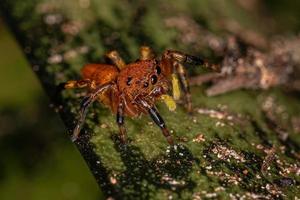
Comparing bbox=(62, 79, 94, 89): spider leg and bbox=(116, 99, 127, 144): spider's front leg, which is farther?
bbox=(62, 79, 94, 89): spider leg

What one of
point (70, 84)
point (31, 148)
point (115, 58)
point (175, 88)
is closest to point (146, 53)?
point (115, 58)

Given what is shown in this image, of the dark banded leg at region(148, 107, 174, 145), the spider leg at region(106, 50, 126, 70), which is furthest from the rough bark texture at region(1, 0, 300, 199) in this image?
the spider leg at region(106, 50, 126, 70)

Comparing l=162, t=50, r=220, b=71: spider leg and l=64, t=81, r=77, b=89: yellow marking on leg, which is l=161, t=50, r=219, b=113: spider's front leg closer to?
l=162, t=50, r=220, b=71: spider leg

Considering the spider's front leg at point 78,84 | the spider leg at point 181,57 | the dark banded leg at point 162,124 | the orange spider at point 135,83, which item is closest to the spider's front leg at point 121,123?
the orange spider at point 135,83

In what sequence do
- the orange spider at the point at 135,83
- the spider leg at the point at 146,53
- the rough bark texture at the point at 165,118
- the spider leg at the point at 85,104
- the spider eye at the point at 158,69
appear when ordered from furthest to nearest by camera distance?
1. the spider leg at the point at 146,53
2. the spider eye at the point at 158,69
3. the orange spider at the point at 135,83
4. the spider leg at the point at 85,104
5. the rough bark texture at the point at 165,118

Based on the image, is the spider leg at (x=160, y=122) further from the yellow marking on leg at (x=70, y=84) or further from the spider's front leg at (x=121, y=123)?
the yellow marking on leg at (x=70, y=84)

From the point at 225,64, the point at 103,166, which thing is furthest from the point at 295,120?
the point at 103,166

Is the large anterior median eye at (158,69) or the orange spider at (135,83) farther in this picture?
the large anterior median eye at (158,69)
